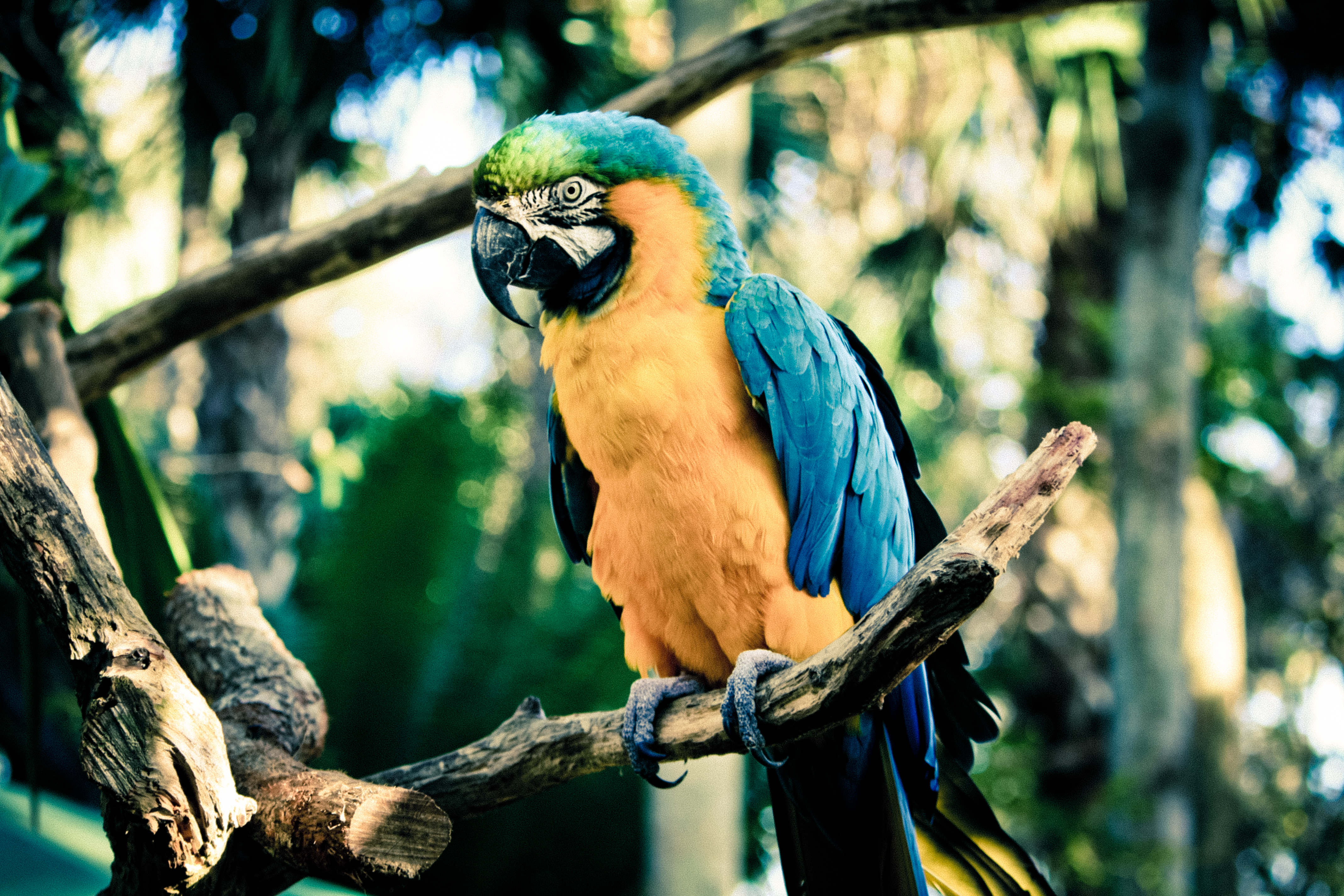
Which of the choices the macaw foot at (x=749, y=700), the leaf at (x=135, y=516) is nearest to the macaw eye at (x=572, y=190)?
the macaw foot at (x=749, y=700)

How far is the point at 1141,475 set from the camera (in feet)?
14.9

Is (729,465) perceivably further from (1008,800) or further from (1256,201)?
(1256,201)

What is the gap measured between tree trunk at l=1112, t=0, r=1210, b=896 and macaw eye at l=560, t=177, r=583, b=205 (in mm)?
3971

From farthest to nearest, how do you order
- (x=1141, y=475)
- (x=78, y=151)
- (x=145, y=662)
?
(x=1141, y=475) → (x=78, y=151) → (x=145, y=662)

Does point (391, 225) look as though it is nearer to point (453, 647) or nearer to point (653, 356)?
point (653, 356)

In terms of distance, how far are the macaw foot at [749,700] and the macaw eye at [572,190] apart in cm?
83

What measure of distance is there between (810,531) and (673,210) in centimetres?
62

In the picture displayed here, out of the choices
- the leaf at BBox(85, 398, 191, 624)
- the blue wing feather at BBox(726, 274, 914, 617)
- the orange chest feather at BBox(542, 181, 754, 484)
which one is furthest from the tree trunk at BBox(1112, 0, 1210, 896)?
the leaf at BBox(85, 398, 191, 624)

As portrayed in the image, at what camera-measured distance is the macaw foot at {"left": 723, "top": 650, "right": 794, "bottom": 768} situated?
1420mm

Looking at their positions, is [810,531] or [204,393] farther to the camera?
[204,393]

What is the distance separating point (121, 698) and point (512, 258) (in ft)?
2.95

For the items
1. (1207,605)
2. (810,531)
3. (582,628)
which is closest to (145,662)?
(810,531)

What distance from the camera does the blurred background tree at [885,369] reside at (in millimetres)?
4328

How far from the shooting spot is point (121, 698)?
4.06 ft
